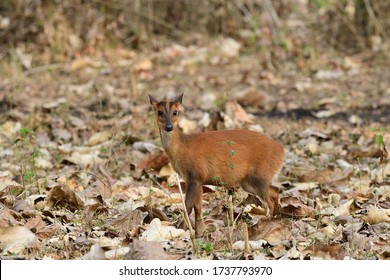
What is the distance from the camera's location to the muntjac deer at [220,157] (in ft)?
18.4

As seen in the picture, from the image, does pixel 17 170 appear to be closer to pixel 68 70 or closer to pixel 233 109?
pixel 233 109

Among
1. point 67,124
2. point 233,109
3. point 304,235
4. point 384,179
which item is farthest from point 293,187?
point 67,124

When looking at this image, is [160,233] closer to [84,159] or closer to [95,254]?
[95,254]

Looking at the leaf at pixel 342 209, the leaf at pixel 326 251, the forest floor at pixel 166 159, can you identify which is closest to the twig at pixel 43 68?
the forest floor at pixel 166 159

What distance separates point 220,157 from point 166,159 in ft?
4.40

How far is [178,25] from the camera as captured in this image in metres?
13.0

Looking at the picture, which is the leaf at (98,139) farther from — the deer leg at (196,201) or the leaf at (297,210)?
the leaf at (297,210)

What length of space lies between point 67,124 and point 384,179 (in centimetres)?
371

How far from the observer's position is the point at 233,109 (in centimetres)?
873

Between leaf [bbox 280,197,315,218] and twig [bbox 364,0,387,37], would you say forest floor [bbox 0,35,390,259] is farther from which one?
twig [bbox 364,0,387,37]

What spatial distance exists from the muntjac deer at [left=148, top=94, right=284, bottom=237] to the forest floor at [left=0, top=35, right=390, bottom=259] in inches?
6.2

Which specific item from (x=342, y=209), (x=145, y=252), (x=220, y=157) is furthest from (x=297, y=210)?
(x=145, y=252)

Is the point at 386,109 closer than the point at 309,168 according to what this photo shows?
No

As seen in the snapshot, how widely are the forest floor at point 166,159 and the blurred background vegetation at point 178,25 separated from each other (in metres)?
0.24
